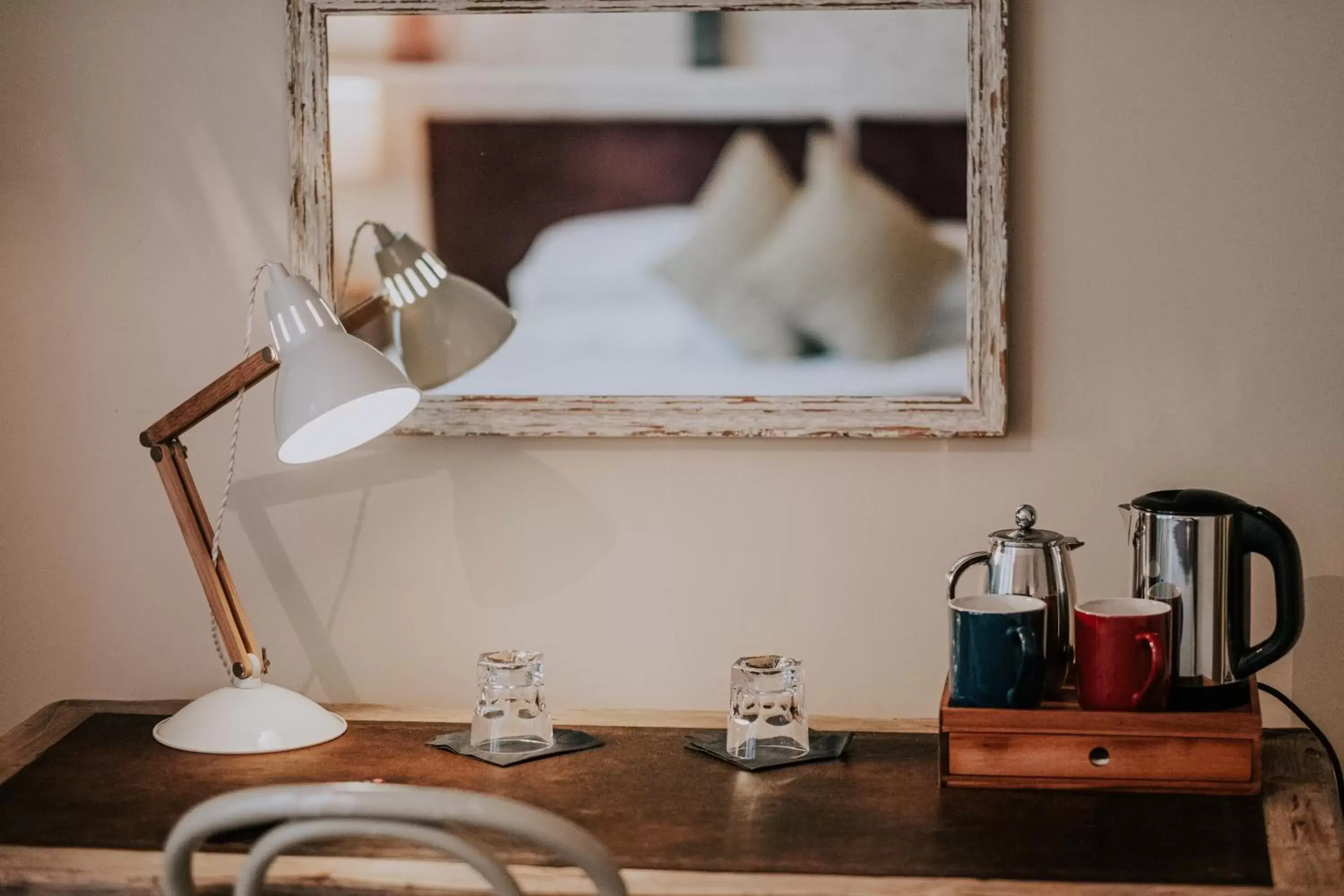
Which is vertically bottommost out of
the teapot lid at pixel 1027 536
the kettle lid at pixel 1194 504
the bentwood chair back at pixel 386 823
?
the bentwood chair back at pixel 386 823

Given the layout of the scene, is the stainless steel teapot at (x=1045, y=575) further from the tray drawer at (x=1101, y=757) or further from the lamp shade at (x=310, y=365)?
the lamp shade at (x=310, y=365)

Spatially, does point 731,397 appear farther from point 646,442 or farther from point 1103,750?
point 1103,750

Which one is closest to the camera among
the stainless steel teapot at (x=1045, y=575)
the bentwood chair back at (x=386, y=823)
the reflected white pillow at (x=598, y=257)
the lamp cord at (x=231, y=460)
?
the bentwood chair back at (x=386, y=823)

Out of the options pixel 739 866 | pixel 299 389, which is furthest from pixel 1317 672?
pixel 299 389

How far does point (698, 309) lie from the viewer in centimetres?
169

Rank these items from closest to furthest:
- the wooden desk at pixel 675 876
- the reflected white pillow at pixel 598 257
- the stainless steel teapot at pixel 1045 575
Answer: the wooden desk at pixel 675 876
the stainless steel teapot at pixel 1045 575
the reflected white pillow at pixel 598 257

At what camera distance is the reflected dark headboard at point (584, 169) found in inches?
64.3

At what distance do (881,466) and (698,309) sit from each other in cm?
31

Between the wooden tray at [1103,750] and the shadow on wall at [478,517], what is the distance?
1.90ft

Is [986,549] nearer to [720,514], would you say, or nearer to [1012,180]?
[720,514]

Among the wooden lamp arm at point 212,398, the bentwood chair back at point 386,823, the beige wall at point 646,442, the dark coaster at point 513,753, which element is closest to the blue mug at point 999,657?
the beige wall at point 646,442

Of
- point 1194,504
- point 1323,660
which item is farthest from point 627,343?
point 1323,660

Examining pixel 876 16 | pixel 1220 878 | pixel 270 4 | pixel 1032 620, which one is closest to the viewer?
pixel 1220 878

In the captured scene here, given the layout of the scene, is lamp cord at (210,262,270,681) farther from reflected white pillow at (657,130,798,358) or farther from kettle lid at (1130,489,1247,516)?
kettle lid at (1130,489,1247,516)
